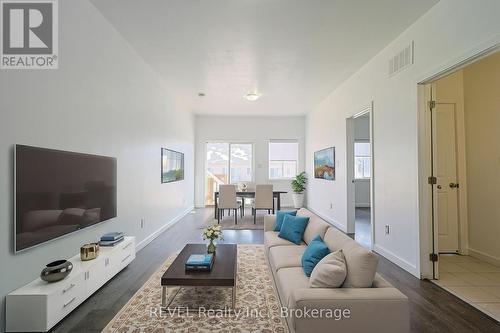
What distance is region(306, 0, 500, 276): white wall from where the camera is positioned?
229 centimetres

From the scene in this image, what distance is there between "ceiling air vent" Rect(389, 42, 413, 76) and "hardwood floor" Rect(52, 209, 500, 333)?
8.80 ft

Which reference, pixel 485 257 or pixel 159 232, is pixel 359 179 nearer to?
pixel 485 257

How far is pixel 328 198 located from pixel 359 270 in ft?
14.9

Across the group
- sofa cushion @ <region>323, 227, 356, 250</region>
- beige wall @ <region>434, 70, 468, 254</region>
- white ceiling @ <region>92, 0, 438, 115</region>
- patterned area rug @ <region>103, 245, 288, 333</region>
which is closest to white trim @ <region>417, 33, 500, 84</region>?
white ceiling @ <region>92, 0, 438, 115</region>

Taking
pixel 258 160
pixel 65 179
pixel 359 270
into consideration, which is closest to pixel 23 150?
pixel 65 179

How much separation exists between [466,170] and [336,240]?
2.90 metres

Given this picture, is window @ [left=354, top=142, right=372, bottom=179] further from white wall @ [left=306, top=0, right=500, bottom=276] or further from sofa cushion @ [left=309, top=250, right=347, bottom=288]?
sofa cushion @ [left=309, top=250, right=347, bottom=288]

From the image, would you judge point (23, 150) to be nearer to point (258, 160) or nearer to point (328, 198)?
point (328, 198)

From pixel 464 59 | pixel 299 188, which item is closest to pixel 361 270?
pixel 464 59

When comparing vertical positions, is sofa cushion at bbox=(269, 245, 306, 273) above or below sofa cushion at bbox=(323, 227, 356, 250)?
below

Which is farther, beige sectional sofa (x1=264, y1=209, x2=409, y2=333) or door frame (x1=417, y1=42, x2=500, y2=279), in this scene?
door frame (x1=417, y1=42, x2=500, y2=279)

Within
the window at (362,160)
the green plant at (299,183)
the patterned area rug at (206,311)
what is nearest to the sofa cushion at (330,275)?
the patterned area rug at (206,311)

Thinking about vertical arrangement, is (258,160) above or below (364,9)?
below

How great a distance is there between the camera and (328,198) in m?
6.06
